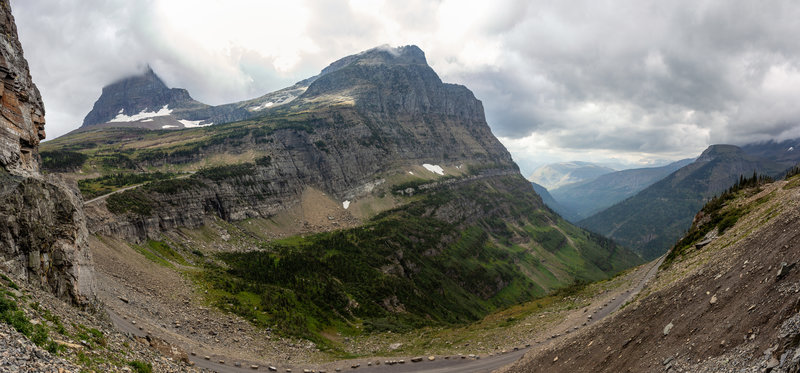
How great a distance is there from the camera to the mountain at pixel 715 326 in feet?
43.3

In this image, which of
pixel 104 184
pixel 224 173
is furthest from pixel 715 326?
pixel 224 173

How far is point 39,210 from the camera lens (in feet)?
95.5

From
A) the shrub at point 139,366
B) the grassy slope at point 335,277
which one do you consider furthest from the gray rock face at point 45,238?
the grassy slope at point 335,277

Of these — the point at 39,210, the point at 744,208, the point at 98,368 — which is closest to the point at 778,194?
the point at 744,208

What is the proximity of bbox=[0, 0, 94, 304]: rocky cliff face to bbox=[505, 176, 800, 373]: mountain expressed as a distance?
136 feet

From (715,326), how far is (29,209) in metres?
48.6

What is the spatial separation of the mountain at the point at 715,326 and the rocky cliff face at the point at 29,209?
41302 millimetres

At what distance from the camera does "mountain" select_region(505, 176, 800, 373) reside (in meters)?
13.2

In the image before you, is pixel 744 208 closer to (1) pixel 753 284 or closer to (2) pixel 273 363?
(1) pixel 753 284

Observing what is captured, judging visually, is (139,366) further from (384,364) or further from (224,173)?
(224,173)

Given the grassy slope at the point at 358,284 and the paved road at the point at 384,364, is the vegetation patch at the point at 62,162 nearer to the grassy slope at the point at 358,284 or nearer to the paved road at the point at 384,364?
the grassy slope at the point at 358,284

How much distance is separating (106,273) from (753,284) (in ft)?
264

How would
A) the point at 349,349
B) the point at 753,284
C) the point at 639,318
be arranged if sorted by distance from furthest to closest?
the point at 349,349 → the point at 639,318 → the point at 753,284

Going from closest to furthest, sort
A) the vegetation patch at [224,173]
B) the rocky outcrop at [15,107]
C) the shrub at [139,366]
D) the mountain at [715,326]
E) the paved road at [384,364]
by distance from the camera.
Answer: the mountain at [715,326] < the shrub at [139,366] < the rocky outcrop at [15,107] < the paved road at [384,364] < the vegetation patch at [224,173]
